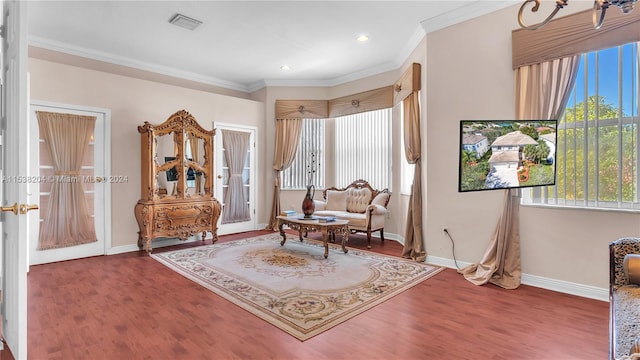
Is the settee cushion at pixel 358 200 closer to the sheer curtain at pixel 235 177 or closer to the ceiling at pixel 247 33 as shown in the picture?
the sheer curtain at pixel 235 177

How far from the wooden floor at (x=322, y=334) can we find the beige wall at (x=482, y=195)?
1.26ft

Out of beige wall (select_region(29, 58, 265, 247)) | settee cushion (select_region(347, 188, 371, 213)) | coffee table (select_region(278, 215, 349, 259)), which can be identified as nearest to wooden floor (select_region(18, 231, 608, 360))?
coffee table (select_region(278, 215, 349, 259))

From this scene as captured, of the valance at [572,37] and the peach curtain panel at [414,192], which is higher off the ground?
the valance at [572,37]

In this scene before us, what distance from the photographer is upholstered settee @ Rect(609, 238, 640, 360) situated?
52.6 inches

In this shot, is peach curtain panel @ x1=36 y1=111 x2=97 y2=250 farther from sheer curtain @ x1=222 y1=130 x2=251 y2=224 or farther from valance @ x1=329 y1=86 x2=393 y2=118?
valance @ x1=329 y1=86 x2=393 y2=118

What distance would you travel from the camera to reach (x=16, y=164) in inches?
63.4

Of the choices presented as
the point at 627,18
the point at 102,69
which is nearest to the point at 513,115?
the point at 627,18

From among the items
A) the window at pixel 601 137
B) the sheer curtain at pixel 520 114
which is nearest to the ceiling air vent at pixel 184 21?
the sheer curtain at pixel 520 114

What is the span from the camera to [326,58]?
5.14 meters

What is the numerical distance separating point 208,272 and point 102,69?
3768 mm

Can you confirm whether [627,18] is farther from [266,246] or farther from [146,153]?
[146,153]

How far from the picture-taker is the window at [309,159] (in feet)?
21.2

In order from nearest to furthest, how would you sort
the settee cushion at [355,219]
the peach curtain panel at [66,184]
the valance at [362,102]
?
1. the peach curtain panel at [66,184]
2. the settee cushion at [355,219]
3. the valance at [362,102]

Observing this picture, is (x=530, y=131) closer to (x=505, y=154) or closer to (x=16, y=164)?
(x=505, y=154)
